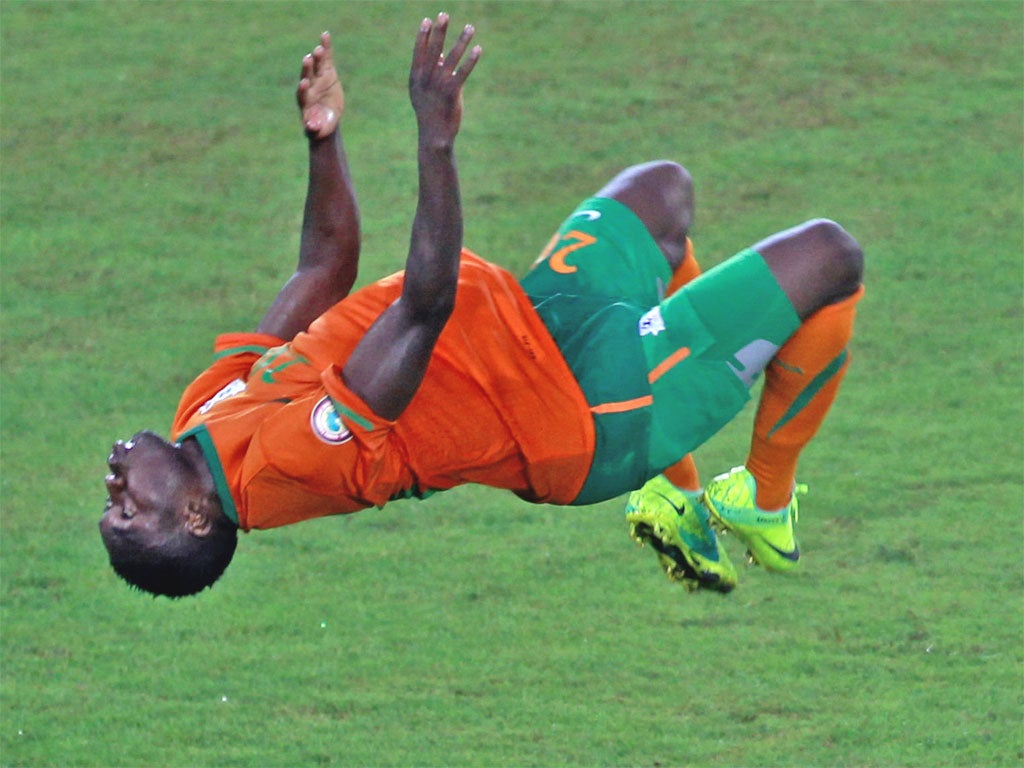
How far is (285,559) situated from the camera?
6.38 meters

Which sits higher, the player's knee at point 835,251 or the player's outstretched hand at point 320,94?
the player's outstretched hand at point 320,94

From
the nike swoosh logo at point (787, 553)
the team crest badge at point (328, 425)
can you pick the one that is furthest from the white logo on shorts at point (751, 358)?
the team crest badge at point (328, 425)

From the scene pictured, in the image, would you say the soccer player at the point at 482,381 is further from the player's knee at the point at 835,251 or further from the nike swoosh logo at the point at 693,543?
the nike swoosh logo at the point at 693,543

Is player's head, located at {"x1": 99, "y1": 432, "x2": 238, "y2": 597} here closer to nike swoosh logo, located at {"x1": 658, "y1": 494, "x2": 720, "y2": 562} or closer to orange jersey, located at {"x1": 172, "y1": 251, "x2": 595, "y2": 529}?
orange jersey, located at {"x1": 172, "y1": 251, "x2": 595, "y2": 529}

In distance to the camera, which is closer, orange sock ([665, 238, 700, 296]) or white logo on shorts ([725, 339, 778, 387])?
white logo on shorts ([725, 339, 778, 387])

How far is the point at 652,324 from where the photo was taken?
12.9 ft

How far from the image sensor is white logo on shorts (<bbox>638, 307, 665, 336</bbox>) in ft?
12.9

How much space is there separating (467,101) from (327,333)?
227 inches

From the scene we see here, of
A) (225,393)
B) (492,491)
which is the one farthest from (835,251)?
(492,491)

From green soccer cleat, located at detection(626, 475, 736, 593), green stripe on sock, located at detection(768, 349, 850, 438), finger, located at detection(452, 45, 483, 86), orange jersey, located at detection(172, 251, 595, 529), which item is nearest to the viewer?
finger, located at detection(452, 45, 483, 86)

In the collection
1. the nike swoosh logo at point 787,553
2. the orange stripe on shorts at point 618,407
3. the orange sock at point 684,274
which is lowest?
the nike swoosh logo at point 787,553

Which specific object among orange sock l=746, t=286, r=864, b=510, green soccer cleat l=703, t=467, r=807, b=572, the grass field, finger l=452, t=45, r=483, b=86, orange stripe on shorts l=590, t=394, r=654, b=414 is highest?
finger l=452, t=45, r=483, b=86

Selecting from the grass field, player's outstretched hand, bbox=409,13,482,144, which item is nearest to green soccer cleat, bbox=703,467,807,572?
the grass field

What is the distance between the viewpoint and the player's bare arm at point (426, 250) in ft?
11.1
